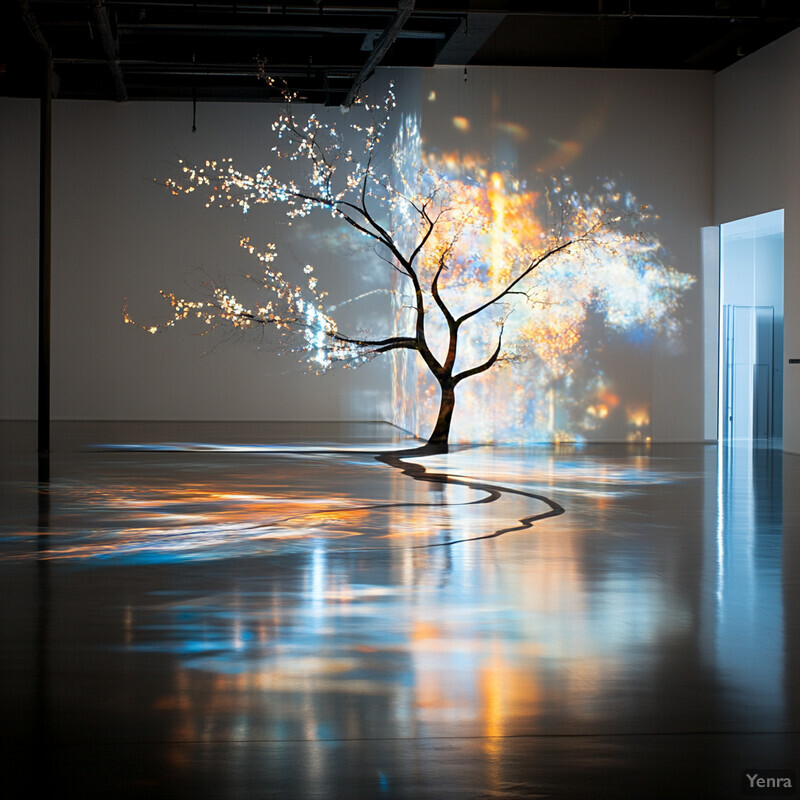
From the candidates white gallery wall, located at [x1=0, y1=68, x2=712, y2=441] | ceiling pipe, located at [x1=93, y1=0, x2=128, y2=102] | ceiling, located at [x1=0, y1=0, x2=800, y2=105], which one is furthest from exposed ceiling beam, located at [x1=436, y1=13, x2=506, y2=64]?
white gallery wall, located at [x1=0, y1=68, x2=712, y2=441]

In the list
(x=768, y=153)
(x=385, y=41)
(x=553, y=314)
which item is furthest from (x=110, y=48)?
(x=768, y=153)

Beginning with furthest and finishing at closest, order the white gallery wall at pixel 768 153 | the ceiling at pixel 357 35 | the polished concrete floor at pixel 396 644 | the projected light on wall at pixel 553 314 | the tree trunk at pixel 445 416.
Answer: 1. the projected light on wall at pixel 553 314
2. the tree trunk at pixel 445 416
3. the white gallery wall at pixel 768 153
4. the ceiling at pixel 357 35
5. the polished concrete floor at pixel 396 644

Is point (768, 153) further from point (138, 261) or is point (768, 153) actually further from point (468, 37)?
point (138, 261)

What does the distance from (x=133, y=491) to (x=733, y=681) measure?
16.2ft

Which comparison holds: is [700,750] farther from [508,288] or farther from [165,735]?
[508,288]

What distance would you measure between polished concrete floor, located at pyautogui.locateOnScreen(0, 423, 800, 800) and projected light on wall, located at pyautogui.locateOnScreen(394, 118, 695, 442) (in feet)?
15.7

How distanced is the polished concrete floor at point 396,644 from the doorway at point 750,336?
18.0 feet

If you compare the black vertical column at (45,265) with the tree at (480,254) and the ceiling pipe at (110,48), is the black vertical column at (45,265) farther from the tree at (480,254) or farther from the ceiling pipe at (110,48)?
the tree at (480,254)

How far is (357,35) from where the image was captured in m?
11.8

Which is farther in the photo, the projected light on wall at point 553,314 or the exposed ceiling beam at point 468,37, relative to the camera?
the projected light on wall at point 553,314

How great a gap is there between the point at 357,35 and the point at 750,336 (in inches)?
211

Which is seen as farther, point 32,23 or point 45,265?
point 45,265

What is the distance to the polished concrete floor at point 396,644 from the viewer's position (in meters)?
2.22

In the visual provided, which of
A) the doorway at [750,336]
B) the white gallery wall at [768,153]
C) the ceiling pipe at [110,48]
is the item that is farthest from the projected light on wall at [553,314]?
the ceiling pipe at [110,48]
